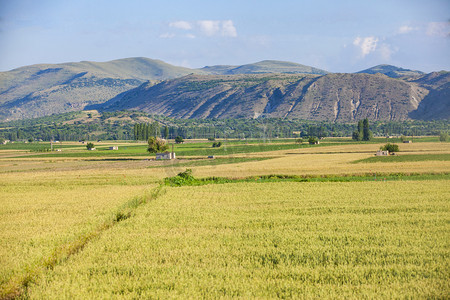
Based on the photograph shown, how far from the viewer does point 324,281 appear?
1419cm

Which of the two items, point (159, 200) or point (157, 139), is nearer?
point (159, 200)

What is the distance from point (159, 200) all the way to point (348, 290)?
24.3m

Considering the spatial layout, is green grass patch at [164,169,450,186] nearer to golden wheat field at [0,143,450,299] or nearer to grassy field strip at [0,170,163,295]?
grassy field strip at [0,170,163,295]

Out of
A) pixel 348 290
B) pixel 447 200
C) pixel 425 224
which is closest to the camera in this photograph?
pixel 348 290

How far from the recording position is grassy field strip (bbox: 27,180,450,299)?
13.6 meters

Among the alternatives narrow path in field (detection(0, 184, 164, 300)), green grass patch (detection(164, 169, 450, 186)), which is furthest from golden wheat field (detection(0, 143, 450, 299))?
green grass patch (detection(164, 169, 450, 186))

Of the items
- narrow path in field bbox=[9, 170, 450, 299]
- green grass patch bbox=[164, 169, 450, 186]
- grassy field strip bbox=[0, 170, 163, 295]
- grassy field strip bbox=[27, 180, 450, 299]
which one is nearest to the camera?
grassy field strip bbox=[27, 180, 450, 299]

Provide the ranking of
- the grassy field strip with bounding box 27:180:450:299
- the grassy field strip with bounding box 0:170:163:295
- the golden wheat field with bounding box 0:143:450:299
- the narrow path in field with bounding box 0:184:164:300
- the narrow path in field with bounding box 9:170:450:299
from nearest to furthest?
the grassy field strip with bounding box 27:180:450:299 < the golden wheat field with bounding box 0:143:450:299 < the narrow path in field with bounding box 0:184:164:300 < the narrow path in field with bounding box 9:170:450:299 < the grassy field strip with bounding box 0:170:163:295

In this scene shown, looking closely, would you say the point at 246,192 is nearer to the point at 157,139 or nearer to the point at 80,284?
the point at 80,284

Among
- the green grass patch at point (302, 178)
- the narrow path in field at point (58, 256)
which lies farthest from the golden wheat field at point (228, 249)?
the green grass patch at point (302, 178)

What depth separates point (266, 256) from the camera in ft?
56.2

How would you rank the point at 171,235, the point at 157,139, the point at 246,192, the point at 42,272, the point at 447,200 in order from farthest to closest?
the point at 157,139 < the point at 246,192 < the point at 447,200 < the point at 171,235 < the point at 42,272

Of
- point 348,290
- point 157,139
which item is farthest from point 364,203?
point 157,139

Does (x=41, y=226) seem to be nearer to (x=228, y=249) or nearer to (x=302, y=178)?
(x=228, y=249)
